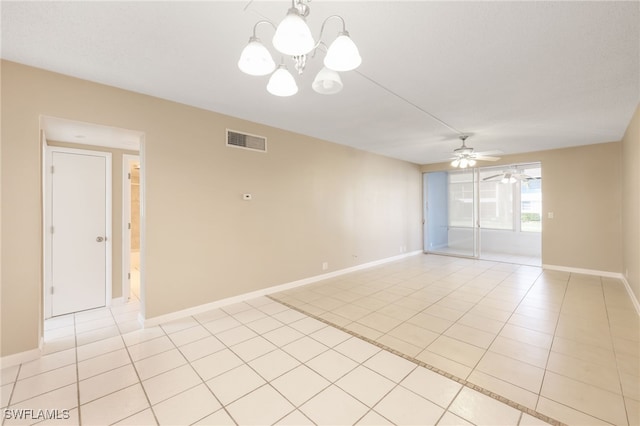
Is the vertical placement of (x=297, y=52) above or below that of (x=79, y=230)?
above

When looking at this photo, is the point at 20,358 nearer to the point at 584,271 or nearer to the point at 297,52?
the point at 297,52

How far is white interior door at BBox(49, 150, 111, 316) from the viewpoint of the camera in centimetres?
353

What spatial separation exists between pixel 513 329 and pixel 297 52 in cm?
357

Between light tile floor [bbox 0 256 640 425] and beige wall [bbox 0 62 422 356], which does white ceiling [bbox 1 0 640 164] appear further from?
light tile floor [bbox 0 256 640 425]

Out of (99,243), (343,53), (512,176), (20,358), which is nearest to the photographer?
(343,53)

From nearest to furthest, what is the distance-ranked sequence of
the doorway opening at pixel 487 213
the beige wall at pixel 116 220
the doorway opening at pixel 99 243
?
the doorway opening at pixel 99 243 < the beige wall at pixel 116 220 < the doorway opening at pixel 487 213

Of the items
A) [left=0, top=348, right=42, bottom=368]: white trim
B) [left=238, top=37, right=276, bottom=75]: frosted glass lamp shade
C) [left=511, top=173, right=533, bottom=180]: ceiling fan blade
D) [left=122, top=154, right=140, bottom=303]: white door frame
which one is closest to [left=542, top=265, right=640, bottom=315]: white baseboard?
[left=511, top=173, right=533, bottom=180]: ceiling fan blade

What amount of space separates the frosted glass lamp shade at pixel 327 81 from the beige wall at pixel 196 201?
240 cm

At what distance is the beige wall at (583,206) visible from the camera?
16.7 feet

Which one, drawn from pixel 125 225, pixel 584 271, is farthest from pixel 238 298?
pixel 584 271

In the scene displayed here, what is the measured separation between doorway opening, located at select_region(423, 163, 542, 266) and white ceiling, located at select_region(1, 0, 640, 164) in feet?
12.1

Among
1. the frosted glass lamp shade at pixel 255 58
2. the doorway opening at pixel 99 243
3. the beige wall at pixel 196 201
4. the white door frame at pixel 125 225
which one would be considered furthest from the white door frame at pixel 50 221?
the frosted glass lamp shade at pixel 255 58

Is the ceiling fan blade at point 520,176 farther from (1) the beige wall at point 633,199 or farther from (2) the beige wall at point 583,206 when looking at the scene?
(1) the beige wall at point 633,199

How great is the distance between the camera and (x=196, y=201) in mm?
3463
